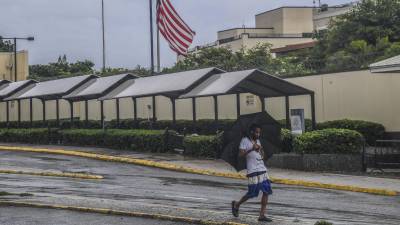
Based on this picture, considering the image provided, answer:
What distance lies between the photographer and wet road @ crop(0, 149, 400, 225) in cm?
1397

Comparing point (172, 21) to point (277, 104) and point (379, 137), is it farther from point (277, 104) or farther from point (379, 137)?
point (379, 137)

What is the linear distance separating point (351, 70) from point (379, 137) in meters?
3.40

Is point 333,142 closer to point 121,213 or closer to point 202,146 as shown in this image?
point 202,146

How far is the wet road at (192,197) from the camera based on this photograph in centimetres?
1397

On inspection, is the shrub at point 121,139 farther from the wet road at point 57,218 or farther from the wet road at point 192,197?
the wet road at point 57,218

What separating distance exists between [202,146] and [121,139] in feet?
20.7

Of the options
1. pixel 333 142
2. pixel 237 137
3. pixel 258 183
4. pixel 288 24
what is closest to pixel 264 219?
pixel 258 183

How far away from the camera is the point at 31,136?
41.2 meters

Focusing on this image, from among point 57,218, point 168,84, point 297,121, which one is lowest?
point 57,218

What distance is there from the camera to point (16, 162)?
28562 mm

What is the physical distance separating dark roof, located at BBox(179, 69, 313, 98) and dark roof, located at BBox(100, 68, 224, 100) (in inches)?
57.1

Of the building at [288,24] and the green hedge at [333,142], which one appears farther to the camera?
the building at [288,24]

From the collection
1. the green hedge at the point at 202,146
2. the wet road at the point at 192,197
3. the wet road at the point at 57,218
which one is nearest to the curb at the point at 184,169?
the wet road at the point at 192,197

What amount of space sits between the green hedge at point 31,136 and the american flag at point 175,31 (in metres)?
7.65
